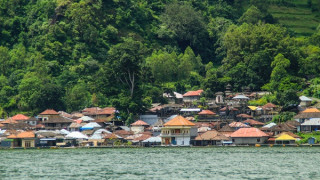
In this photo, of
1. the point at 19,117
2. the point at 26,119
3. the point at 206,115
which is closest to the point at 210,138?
the point at 206,115

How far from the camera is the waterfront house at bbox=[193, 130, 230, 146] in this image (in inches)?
3976

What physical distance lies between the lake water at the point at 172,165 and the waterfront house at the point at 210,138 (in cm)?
1388

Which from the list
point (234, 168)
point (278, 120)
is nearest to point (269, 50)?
point (278, 120)

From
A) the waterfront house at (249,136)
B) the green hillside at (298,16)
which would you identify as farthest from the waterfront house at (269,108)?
the green hillside at (298,16)

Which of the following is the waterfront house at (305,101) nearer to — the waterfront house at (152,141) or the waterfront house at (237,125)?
the waterfront house at (237,125)

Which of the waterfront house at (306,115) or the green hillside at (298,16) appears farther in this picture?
the green hillside at (298,16)

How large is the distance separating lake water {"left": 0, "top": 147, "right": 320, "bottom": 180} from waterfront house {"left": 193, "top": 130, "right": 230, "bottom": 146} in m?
13.9

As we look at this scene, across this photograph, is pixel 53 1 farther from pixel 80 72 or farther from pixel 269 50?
pixel 269 50

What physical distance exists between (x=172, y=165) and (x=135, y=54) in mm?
54752

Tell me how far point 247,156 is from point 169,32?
81.1 m

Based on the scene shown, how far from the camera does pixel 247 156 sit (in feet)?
258

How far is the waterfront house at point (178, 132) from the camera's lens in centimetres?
10400

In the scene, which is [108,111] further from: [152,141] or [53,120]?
[152,141]

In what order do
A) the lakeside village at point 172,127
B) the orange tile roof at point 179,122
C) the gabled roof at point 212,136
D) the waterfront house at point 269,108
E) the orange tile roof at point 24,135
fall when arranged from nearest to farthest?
1. the gabled roof at point 212,136
2. the lakeside village at point 172,127
3. the orange tile roof at point 179,122
4. the orange tile roof at point 24,135
5. the waterfront house at point 269,108
